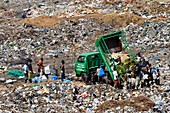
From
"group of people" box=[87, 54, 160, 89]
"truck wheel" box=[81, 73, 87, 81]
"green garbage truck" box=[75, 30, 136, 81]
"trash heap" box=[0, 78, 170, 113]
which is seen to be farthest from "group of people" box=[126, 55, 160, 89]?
"truck wheel" box=[81, 73, 87, 81]

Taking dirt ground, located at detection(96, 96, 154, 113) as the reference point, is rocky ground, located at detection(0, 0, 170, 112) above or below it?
above

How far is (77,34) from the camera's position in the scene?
92.1ft

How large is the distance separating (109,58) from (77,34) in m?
12.3

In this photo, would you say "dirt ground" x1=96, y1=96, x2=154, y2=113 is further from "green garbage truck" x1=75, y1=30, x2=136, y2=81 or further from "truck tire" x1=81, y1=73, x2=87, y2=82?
"truck tire" x1=81, y1=73, x2=87, y2=82

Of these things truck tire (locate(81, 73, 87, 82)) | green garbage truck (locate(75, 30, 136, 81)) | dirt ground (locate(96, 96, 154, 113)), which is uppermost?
green garbage truck (locate(75, 30, 136, 81))

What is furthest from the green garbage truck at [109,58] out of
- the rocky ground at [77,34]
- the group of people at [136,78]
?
the rocky ground at [77,34]

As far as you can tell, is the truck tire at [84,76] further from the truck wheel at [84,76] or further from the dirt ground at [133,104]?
the dirt ground at [133,104]

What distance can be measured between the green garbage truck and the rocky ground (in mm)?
1324

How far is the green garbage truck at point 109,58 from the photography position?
1573 cm

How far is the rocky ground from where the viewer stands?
14687mm

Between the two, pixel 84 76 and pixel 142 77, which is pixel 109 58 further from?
pixel 142 77

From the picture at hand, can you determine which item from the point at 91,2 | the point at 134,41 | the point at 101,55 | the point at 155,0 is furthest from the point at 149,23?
the point at 101,55

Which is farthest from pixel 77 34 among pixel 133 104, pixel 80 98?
pixel 133 104

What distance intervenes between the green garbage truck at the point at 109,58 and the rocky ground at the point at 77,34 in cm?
132
